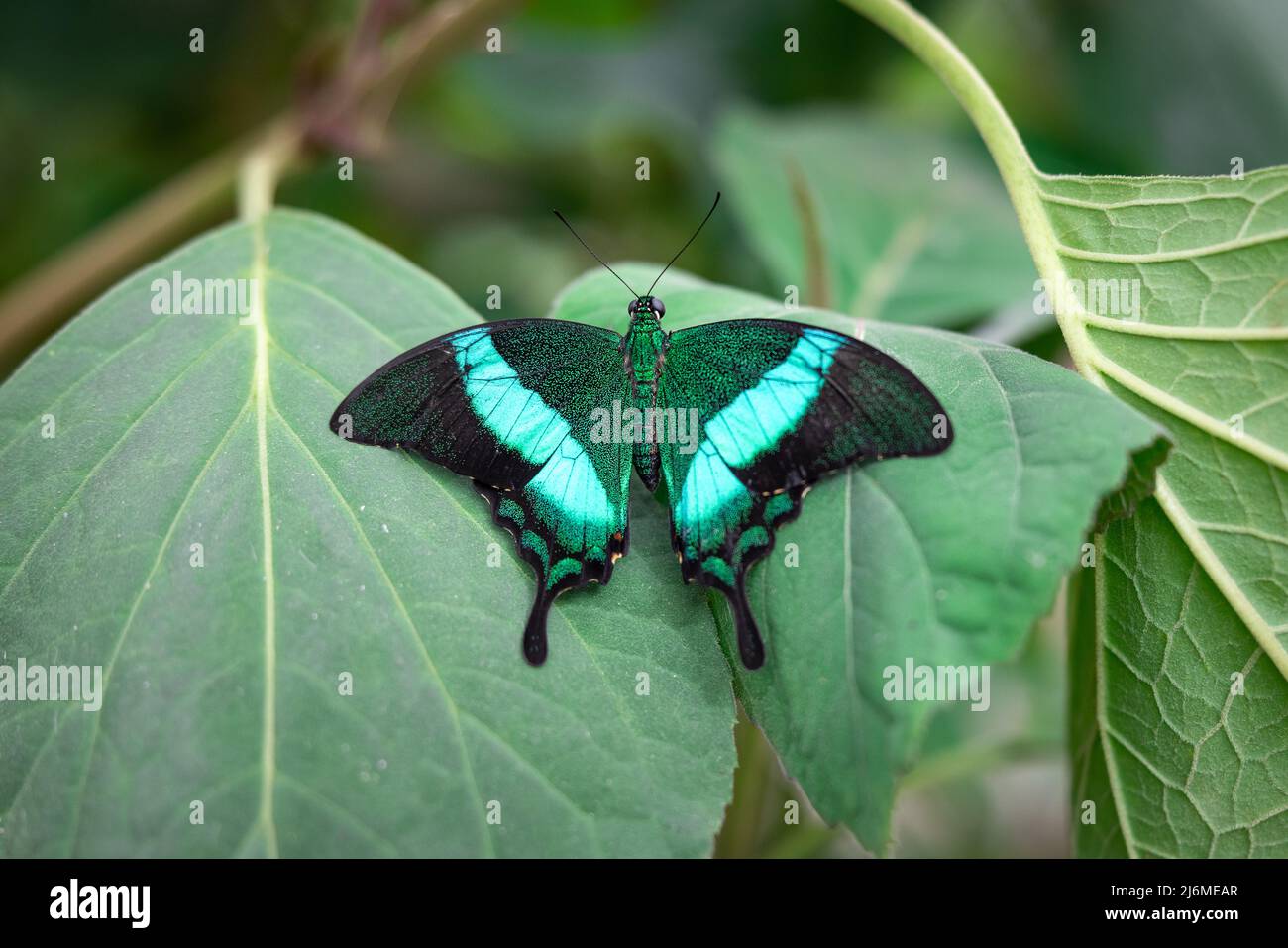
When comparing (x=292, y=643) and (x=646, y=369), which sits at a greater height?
(x=646, y=369)

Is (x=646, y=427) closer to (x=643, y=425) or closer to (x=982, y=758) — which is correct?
(x=643, y=425)

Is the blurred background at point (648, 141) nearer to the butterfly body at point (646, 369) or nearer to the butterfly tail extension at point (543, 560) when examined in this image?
the butterfly body at point (646, 369)

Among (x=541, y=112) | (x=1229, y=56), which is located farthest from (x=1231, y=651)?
(x=541, y=112)

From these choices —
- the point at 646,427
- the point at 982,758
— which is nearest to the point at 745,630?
the point at 646,427

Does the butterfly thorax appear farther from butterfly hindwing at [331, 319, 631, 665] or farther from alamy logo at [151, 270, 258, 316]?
alamy logo at [151, 270, 258, 316]

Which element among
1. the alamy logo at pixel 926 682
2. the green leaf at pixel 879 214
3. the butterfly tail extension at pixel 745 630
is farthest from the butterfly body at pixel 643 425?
the green leaf at pixel 879 214

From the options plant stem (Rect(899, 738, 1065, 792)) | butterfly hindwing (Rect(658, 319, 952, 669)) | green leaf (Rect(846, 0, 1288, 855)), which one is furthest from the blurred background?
butterfly hindwing (Rect(658, 319, 952, 669))
